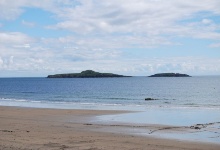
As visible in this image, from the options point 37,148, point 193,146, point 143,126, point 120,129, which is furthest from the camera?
point 143,126

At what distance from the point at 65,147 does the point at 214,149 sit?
20.6 ft

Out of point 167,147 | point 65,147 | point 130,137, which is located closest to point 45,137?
point 65,147

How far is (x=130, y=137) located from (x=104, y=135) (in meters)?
1.49

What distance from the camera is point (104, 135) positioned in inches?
664

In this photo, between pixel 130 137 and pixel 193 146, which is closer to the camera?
pixel 193 146

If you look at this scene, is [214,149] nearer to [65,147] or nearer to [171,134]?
[171,134]

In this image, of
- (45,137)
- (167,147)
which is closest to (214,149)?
(167,147)

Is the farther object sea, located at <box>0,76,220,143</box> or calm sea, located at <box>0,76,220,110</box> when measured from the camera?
calm sea, located at <box>0,76,220,110</box>

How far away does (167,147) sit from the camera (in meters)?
13.7

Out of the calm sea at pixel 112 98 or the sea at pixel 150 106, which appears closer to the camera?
the sea at pixel 150 106

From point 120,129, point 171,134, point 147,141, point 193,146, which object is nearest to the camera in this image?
point 193,146

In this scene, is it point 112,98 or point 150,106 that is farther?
point 112,98

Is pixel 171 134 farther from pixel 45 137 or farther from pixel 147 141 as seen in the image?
pixel 45 137

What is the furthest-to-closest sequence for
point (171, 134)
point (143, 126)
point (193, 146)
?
point (143, 126) < point (171, 134) < point (193, 146)
